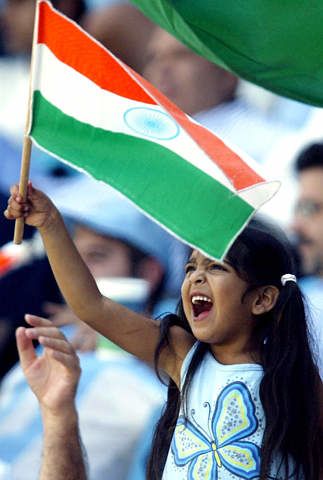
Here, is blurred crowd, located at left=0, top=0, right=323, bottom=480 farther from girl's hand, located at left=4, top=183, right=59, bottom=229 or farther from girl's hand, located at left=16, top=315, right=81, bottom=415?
girl's hand, located at left=4, top=183, right=59, bottom=229

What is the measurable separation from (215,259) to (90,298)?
489mm

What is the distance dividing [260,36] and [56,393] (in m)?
1.13

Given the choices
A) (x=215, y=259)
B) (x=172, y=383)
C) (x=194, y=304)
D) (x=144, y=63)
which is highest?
(x=215, y=259)

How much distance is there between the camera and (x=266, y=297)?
3.76 m

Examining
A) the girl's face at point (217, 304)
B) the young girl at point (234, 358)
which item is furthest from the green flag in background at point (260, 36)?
the girl's face at point (217, 304)

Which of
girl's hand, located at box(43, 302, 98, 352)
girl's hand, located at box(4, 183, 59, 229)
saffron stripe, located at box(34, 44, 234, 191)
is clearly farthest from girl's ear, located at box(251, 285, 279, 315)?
girl's hand, located at box(43, 302, 98, 352)

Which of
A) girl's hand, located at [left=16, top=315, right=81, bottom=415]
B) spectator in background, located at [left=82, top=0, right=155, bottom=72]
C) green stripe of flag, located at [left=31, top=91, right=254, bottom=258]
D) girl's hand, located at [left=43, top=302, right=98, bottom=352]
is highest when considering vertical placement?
green stripe of flag, located at [left=31, top=91, right=254, bottom=258]

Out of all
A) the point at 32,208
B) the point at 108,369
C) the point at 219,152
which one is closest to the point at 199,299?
the point at 219,152

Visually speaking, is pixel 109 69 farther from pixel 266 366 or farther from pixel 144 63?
pixel 144 63

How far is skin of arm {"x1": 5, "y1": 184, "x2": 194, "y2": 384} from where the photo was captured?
3729mm

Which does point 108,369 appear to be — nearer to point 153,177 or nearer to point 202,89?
point 202,89

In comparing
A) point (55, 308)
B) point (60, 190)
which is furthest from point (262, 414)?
point (60, 190)

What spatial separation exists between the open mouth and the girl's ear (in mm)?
121

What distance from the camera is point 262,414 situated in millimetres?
3688
